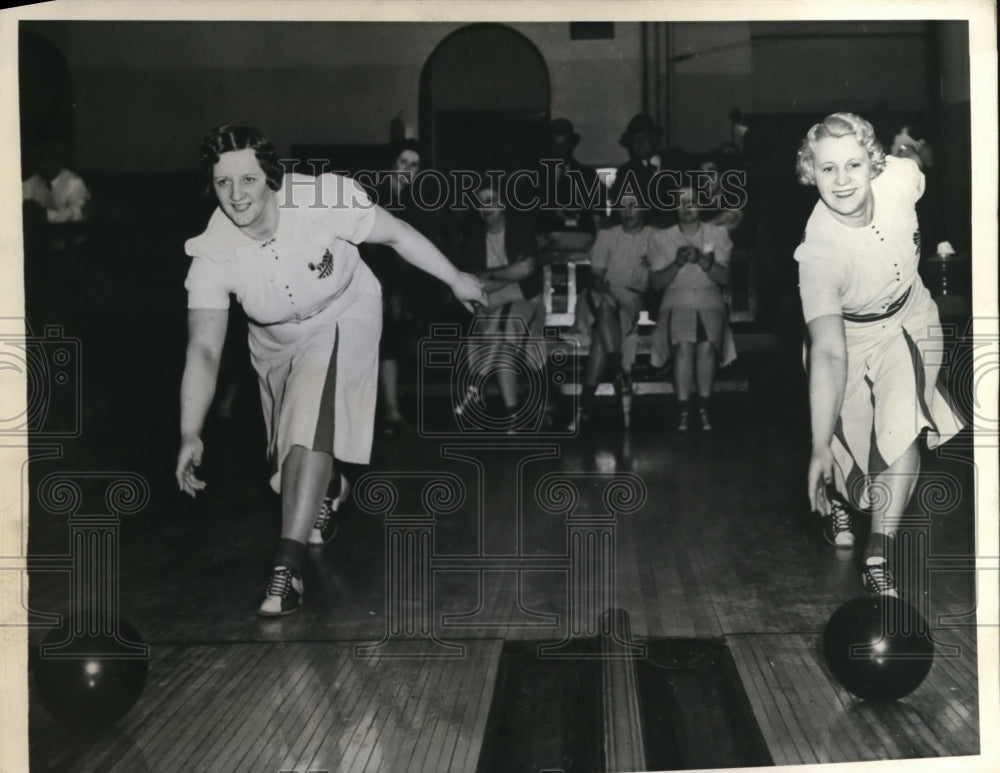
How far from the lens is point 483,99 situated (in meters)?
3.32

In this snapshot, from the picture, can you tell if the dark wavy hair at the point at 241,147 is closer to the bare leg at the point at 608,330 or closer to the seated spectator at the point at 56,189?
the seated spectator at the point at 56,189

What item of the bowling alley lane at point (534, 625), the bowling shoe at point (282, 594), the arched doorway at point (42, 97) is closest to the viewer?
the bowling alley lane at point (534, 625)

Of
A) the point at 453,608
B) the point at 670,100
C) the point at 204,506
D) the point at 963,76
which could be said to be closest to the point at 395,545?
the point at 453,608

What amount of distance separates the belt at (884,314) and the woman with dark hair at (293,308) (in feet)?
4.06

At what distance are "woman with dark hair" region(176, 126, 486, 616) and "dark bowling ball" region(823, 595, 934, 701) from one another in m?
1.57

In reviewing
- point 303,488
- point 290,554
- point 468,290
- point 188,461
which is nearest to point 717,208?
point 468,290

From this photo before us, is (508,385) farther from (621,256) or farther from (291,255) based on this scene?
(291,255)

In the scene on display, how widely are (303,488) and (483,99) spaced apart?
4.53ft

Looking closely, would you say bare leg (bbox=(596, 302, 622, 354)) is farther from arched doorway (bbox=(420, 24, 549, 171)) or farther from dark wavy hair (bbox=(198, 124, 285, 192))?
dark wavy hair (bbox=(198, 124, 285, 192))

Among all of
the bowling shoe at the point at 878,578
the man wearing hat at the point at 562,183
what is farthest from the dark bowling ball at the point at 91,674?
the bowling shoe at the point at 878,578

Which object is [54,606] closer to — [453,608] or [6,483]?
[6,483]

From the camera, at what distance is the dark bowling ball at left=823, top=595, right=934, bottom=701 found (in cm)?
321

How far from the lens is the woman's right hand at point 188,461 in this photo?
10.8 ft

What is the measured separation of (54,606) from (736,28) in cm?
283
